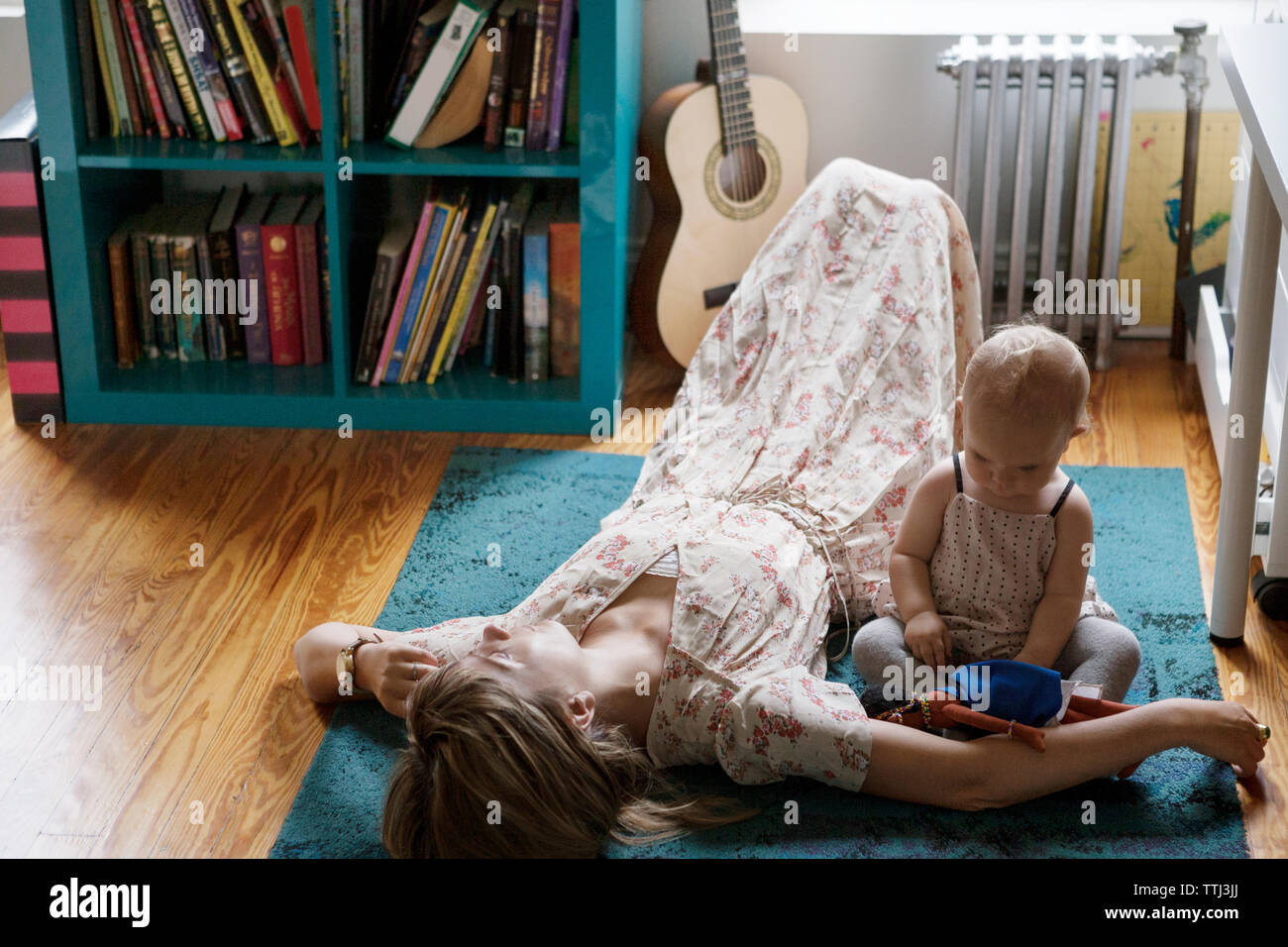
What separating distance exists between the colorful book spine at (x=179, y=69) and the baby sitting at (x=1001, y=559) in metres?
1.49

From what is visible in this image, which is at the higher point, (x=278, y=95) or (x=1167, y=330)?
(x=278, y=95)

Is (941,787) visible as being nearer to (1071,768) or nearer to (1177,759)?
(1071,768)

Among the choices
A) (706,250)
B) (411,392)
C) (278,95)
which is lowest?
(411,392)

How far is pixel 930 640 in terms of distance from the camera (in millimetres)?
1696

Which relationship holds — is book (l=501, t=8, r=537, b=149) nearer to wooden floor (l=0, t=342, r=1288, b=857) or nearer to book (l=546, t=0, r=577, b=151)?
book (l=546, t=0, r=577, b=151)

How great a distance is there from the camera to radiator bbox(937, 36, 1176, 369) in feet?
8.85

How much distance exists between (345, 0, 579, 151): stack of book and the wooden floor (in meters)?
0.54

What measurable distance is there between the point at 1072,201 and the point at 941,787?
1654 millimetres

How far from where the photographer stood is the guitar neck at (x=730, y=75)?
2707mm

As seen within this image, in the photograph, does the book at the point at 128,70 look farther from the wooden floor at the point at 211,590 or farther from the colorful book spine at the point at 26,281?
the wooden floor at the point at 211,590

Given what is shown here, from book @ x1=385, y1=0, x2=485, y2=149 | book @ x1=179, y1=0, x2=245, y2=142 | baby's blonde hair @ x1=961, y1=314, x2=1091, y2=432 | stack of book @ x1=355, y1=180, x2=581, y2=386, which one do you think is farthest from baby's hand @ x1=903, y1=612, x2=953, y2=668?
book @ x1=179, y1=0, x2=245, y2=142

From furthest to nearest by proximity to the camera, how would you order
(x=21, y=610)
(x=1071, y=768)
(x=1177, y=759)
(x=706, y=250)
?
(x=706, y=250) → (x=21, y=610) → (x=1177, y=759) → (x=1071, y=768)

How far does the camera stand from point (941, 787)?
1548mm
